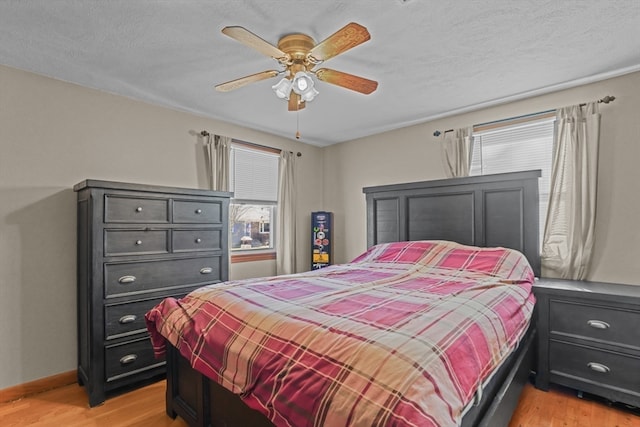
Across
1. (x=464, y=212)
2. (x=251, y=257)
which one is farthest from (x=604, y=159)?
(x=251, y=257)

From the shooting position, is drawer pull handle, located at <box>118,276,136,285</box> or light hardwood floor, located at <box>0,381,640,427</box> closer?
light hardwood floor, located at <box>0,381,640,427</box>

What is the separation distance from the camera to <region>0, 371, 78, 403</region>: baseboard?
2398mm

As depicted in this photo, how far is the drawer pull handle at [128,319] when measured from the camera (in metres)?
2.46

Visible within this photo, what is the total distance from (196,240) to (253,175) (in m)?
1.47

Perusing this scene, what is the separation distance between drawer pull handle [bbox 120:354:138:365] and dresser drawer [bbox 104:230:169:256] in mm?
799

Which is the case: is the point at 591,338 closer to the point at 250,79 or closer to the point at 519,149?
the point at 519,149

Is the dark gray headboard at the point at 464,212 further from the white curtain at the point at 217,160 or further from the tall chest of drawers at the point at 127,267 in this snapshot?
the tall chest of drawers at the point at 127,267

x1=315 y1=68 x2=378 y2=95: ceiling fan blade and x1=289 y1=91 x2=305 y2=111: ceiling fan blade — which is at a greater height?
x1=315 y1=68 x2=378 y2=95: ceiling fan blade

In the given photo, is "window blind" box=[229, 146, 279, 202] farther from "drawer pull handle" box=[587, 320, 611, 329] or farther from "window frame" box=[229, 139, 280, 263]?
"drawer pull handle" box=[587, 320, 611, 329]

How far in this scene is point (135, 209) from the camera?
2.55 metres

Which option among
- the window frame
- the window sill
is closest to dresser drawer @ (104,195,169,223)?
the window frame

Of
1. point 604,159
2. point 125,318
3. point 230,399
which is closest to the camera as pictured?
point 230,399

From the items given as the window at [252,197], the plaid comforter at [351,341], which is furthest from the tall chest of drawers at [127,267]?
the window at [252,197]

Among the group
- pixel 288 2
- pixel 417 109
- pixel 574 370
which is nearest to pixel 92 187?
pixel 288 2
